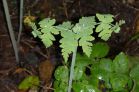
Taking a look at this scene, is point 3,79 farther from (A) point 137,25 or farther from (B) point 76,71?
(A) point 137,25

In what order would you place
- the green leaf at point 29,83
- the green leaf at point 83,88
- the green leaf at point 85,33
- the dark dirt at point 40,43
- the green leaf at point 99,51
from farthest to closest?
the dark dirt at point 40,43 → the green leaf at point 29,83 → the green leaf at point 99,51 → the green leaf at point 83,88 → the green leaf at point 85,33

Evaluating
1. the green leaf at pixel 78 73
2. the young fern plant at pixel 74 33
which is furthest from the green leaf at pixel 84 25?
the green leaf at pixel 78 73

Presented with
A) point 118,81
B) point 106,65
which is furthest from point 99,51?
point 118,81

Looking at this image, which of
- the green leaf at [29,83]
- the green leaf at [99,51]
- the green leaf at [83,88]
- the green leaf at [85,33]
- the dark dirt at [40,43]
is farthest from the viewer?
the dark dirt at [40,43]

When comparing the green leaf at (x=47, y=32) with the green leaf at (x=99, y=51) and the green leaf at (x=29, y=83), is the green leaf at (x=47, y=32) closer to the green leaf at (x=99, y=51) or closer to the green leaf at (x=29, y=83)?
the green leaf at (x=99, y=51)

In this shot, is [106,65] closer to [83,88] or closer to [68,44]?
[83,88]

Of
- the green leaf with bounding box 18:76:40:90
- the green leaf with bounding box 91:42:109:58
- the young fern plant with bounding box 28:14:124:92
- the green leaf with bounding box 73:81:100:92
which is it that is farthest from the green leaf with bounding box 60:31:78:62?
the green leaf with bounding box 18:76:40:90

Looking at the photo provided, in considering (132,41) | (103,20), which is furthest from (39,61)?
(103,20)

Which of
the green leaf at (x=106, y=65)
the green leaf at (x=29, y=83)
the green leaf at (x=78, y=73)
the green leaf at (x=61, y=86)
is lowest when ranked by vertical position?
the green leaf at (x=29, y=83)
